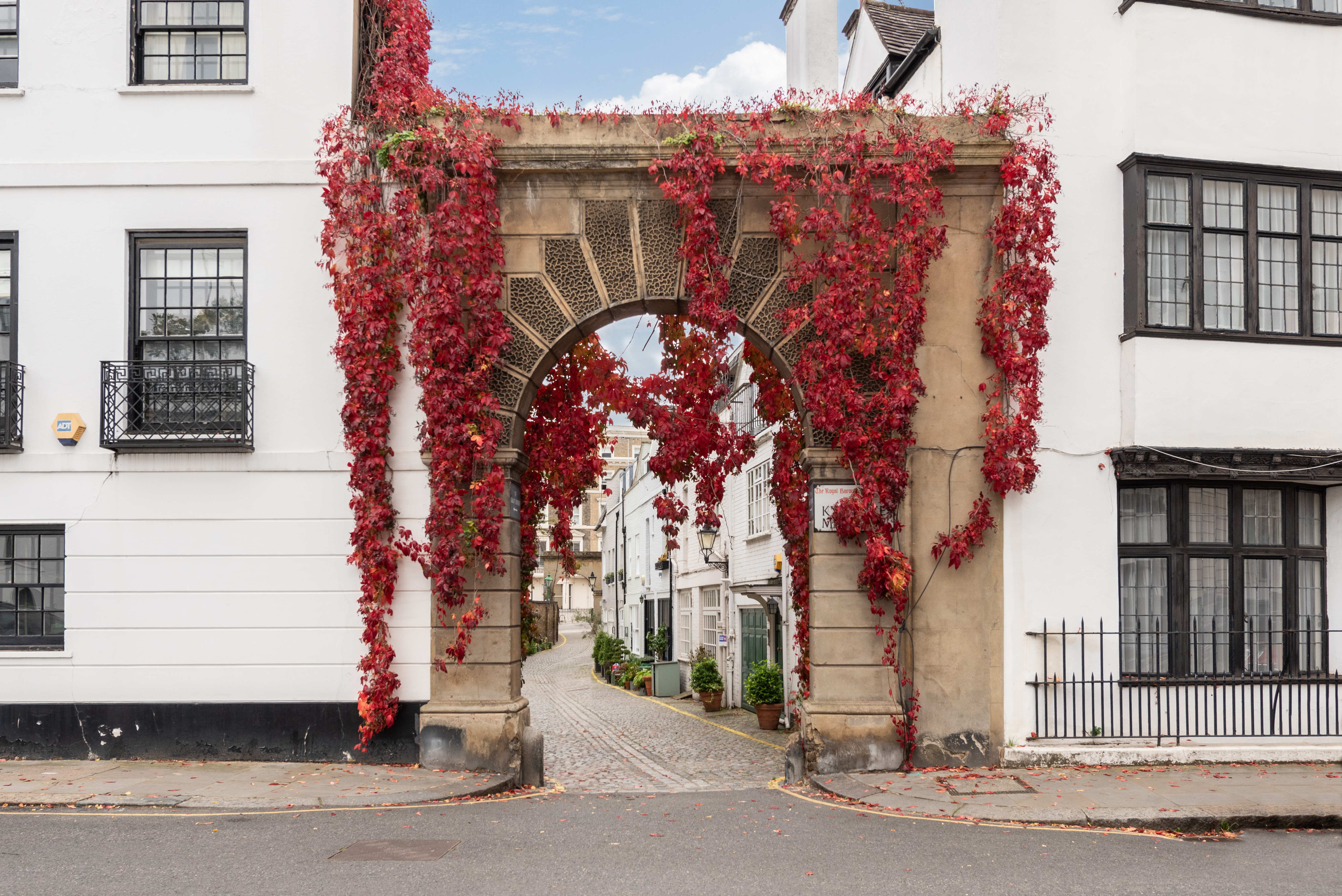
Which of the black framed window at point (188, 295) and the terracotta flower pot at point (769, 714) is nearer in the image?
the black framed window at point (188, 295)

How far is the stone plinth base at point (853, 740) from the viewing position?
38.9ft

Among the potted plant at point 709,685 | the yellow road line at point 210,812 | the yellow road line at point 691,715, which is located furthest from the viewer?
the potted plant at point 709,685

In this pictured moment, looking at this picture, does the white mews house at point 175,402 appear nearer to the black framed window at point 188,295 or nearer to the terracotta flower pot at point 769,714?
the black framed window at point 188,295

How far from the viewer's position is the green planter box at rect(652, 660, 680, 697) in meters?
31.1

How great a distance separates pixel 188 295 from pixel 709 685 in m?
16.0

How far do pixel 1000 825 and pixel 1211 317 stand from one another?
6.29 meters

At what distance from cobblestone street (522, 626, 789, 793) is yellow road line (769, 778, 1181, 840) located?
2.36 m

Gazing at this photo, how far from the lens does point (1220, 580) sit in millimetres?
→ 12781

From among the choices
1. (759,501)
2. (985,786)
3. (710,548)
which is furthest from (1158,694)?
(710,548)

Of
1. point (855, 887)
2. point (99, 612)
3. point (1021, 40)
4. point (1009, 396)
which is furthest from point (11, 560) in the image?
point (1021, 40)

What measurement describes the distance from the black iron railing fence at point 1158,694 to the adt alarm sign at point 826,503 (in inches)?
92.9

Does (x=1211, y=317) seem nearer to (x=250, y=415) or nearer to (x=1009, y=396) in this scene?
(x=1009, y=396)

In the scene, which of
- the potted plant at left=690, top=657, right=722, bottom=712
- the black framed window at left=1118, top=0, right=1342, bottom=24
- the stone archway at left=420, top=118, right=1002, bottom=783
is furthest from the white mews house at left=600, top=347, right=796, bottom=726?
the black framed window at left=1118, top=0, right=1342, bottom=24

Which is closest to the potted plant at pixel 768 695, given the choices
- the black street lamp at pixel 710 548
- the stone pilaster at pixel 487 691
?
the black street lamp at pixel 710 548
